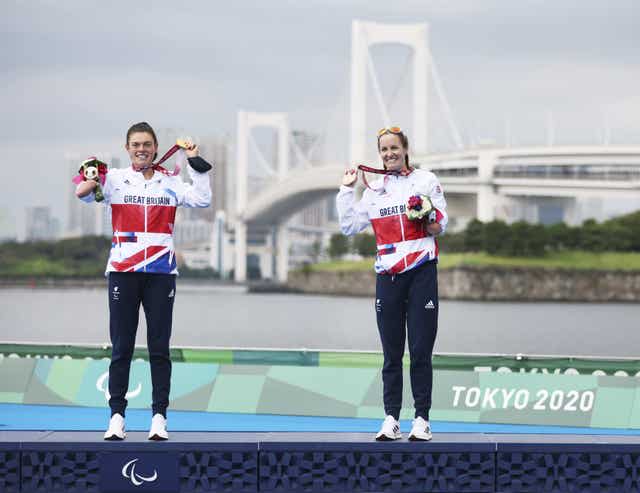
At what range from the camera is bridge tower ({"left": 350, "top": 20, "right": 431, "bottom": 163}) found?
45.6 metres

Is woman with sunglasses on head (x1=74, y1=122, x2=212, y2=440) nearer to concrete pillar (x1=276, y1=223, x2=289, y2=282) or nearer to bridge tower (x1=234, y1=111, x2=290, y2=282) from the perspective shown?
bridge tower (x1=234, y1=111, x2=290, y2=282)

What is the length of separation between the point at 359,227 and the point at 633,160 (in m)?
42.6

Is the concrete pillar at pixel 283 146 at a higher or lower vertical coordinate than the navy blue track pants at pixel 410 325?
higher

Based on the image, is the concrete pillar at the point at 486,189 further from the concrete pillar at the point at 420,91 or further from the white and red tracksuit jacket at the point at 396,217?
the white and red tracksuit jacket at the point at 396,217

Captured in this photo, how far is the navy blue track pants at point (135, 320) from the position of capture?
413 centimetres

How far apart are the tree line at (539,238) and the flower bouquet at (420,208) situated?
4401 cm

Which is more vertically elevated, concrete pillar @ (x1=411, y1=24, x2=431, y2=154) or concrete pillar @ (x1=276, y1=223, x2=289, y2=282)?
concrete pillar @ (x1=411, y1=24, x2=431, y2=154)

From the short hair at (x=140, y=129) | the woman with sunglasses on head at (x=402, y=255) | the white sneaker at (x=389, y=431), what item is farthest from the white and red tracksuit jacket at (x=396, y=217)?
the short hair at (x=140, y=129)

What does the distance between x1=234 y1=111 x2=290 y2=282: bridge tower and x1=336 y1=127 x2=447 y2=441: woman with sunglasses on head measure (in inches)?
1910

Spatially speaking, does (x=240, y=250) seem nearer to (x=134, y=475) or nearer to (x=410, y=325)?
(x=410, y=325)

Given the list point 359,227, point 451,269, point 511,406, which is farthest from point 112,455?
point 451,269

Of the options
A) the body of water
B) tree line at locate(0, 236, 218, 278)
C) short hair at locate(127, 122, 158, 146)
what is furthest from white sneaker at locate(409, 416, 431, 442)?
tree line at locate(0, 236, 218, 278)

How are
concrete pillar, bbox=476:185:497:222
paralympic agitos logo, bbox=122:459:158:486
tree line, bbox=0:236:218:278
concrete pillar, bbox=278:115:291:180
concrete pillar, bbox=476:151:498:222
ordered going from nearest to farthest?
paralympic agitos logo, bbox=122:459:158:486 < concrete pillar, bbox=476:151:498:222 < concrete pillar, bbox=476:185:497:222 < concrete pillar, bbox=278:115:291:180 < tree line, bbox=0:236:218:278

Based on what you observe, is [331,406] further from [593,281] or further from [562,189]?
[593,281]
